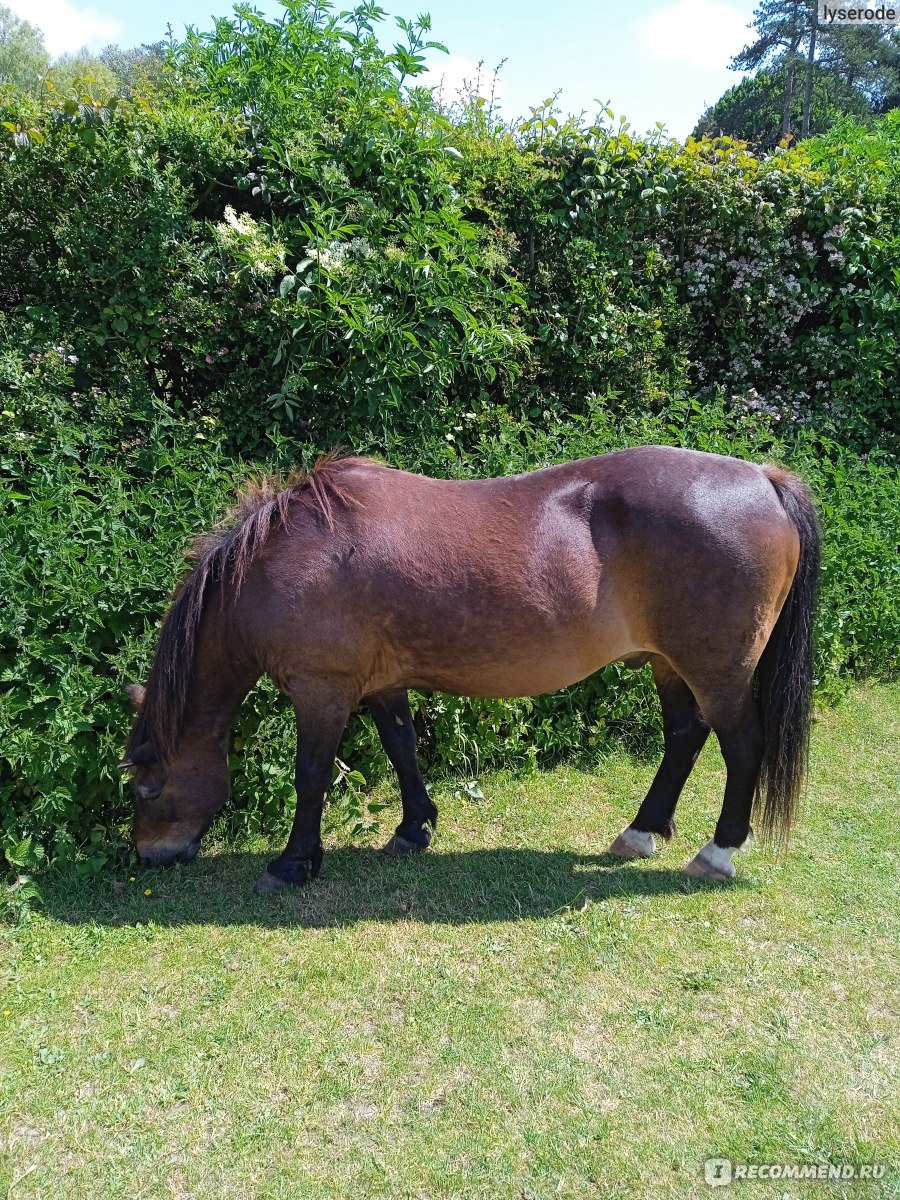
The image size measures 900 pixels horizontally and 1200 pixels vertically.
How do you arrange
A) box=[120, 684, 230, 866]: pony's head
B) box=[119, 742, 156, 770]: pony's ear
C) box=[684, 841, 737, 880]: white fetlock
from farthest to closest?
box=[684, 841, 737, 880]: white fetlock < box=[120, 684, 230, 866]: pony's head < box=[119, 742, 156, 770]: pony's ear

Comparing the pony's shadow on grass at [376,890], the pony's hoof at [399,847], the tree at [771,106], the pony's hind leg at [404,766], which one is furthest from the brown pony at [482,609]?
the tree at [771,106]

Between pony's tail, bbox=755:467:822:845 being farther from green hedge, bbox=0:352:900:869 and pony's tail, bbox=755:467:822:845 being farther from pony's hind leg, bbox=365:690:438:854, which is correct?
pony's hind leg, bbox=365:690:438:854

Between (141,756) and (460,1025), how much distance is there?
5.74 ft

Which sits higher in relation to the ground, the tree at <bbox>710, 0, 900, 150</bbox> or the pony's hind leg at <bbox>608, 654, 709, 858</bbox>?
the tree at <bbox>710, 0, 900, 150</bbox>

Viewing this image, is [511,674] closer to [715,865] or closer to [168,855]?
[715,865]

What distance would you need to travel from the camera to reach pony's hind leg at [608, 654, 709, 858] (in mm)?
4180

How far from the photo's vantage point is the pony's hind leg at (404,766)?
4188 mm

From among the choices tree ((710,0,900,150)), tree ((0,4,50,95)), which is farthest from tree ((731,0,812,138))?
tree ((0,4,50,95))

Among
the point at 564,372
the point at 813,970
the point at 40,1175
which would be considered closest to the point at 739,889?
the point at 813,970

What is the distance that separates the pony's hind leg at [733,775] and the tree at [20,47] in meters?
38.4

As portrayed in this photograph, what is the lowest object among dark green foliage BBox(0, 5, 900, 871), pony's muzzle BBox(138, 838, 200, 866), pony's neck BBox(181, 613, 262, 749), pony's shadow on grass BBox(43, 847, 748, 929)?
pony's shadow on grass BBox(43, 847, 748, 929)

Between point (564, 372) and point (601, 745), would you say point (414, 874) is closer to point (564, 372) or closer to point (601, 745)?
point (601, 745)

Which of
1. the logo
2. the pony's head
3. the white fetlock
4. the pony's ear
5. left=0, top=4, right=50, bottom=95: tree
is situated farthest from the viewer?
left=0, top=4, right=50, bottom=95: tree

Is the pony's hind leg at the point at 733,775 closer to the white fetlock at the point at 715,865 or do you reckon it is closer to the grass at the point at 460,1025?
the white fetlock at the point at 715,865
